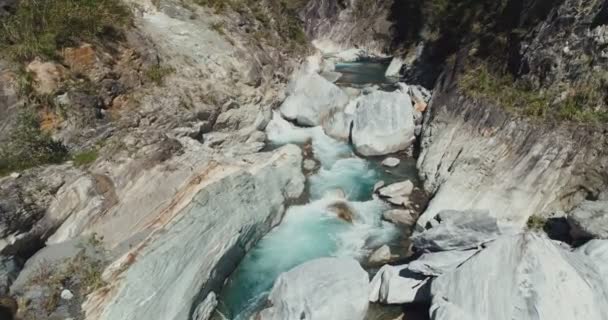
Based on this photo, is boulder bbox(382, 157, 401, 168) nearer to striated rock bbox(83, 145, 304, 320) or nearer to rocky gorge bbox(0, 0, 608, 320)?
rocky gorge bbox(0, 0, 608, 320)

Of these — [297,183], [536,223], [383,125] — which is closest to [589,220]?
[536,223]

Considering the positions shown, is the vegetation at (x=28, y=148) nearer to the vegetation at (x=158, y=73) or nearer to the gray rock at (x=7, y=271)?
the gray rock at (x=7, y=271)

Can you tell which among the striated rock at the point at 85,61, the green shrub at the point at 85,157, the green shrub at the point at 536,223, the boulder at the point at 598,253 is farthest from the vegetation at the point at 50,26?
the boulder at the point at 598,253

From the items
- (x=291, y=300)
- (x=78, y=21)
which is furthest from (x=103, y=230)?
(x=78, y=21)

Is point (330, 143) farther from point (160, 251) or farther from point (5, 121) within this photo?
point (5, 121)

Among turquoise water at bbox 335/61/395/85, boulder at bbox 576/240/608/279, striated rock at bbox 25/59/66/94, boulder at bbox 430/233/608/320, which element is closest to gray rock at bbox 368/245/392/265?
boulder at bbox 430/233/608/320

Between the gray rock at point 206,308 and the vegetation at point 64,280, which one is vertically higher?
the vegetation at point 64,280

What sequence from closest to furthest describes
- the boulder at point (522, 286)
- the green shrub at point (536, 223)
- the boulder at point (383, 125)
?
1. the boulder at point (522, 286)
2. the green shrub at point (536, 223)
3. the boulder at point (383, 125)
